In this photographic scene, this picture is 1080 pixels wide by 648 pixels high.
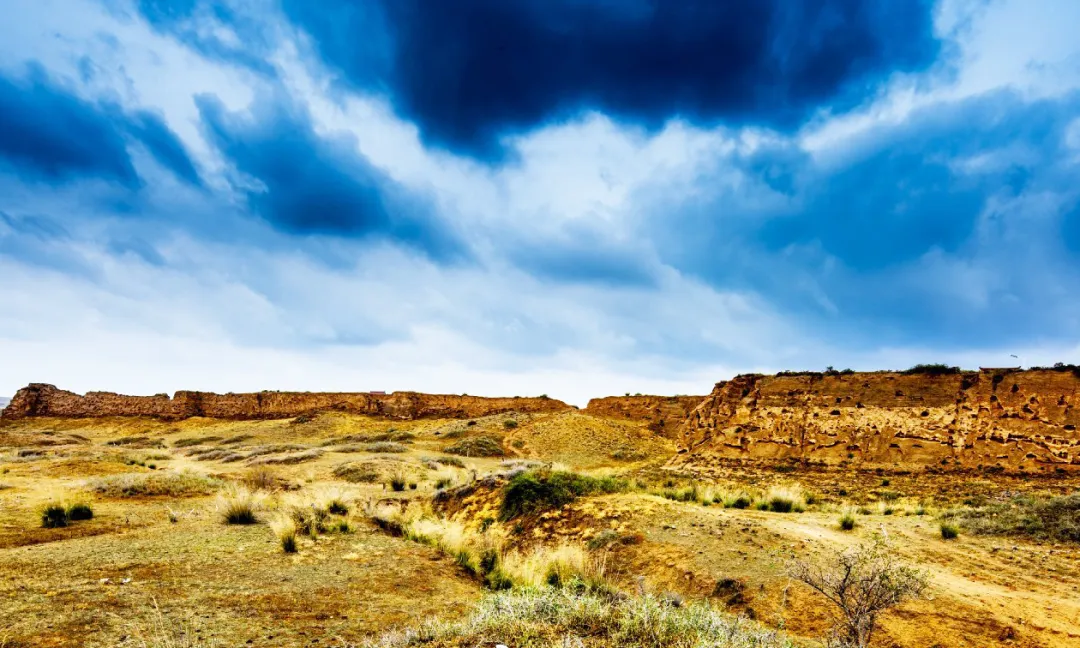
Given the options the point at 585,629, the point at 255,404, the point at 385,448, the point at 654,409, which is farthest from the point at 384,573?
the point at 255,404

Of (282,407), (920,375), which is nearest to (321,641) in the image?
(920,375)

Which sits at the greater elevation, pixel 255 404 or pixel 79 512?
pixel 255 404

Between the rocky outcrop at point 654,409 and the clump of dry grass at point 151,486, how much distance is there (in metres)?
35.2

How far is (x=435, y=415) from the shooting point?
55562 mm

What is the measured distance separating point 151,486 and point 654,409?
38869 mm

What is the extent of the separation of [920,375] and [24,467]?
3745 cm

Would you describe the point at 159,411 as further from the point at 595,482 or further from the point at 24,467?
the point at 595,482

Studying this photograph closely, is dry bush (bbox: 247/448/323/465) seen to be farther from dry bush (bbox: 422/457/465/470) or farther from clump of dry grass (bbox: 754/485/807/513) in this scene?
clump of dry grass (bbox: 754/485/807/513)

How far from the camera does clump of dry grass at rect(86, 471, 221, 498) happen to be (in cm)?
1434

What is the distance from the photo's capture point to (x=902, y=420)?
21.6m

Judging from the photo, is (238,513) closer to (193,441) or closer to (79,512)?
(79,512)

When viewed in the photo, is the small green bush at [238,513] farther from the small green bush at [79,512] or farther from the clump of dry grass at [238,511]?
the small green bush at [79,512]

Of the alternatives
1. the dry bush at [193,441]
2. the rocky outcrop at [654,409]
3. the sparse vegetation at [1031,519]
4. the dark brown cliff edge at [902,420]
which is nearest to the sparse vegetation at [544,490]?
the sparse vegetation at [1031,519]

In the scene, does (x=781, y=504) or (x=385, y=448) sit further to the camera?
(x=385, y=448)
